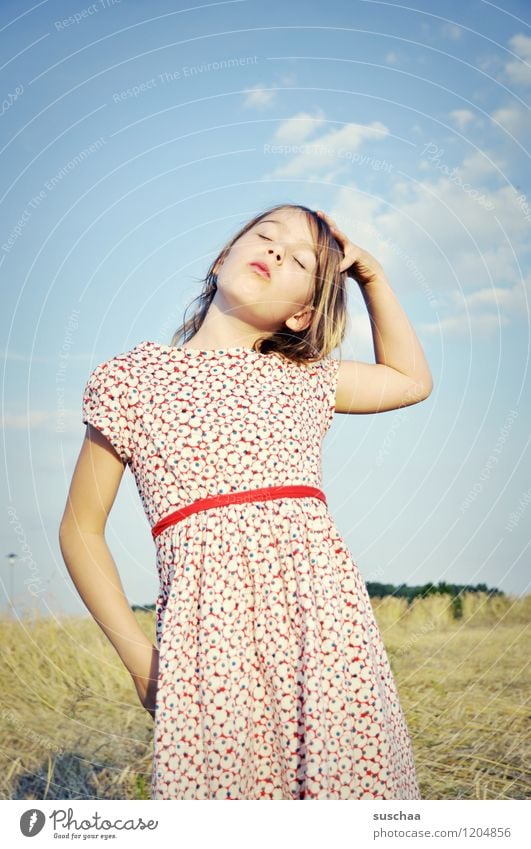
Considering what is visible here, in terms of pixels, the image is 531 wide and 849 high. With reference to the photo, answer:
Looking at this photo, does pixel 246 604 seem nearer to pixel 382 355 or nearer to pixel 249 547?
pixel 249 547

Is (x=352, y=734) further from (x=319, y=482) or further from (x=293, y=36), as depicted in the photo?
(x=293, y=36)

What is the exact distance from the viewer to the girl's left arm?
1792 mm

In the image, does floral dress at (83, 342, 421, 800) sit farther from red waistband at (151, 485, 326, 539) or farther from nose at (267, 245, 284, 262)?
nose at (267, 245, 284, 262)

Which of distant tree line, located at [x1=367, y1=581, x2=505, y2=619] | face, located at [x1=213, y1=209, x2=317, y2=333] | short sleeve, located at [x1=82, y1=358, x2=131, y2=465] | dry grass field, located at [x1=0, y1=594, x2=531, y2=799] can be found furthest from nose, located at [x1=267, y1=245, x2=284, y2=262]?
distant tree line, located at [x1=367, y1=581, x2=505, y2=619]

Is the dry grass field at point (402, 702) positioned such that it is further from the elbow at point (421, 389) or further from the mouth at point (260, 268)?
the mouth at point (260, 268)

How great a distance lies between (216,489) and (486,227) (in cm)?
125

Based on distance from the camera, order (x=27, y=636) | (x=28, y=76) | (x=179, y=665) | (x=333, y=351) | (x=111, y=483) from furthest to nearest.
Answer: (x=27, y=636) < (x=28, y=76) < (x=333, y=351) < (x=111, y=483) < (x=179, y=665)

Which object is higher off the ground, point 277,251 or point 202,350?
point 277,251

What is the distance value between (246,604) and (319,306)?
64cm

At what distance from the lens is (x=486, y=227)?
2.37 meters

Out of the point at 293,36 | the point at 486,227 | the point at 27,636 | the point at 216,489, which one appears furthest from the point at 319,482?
the point at 27,636

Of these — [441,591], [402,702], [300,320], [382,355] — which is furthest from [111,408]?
[441,591]

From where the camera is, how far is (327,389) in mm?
1735

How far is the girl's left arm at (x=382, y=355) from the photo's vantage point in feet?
5.88
